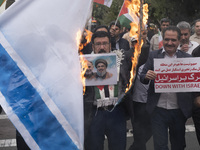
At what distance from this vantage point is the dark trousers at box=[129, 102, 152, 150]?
4930 millimetres

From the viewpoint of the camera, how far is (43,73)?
120 inches

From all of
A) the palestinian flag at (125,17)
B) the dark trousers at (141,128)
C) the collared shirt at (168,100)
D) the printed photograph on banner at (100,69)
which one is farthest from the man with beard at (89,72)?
the palestinian flag at (125,17)

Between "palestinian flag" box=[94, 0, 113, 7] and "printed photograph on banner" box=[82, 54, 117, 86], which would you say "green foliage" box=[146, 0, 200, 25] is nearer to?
"palestinian flag" box=[94, 0, 113, 7]

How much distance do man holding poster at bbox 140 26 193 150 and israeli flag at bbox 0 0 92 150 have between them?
1.35 m

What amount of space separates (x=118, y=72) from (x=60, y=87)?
106 cm

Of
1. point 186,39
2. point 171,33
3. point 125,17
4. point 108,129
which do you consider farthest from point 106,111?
point 125,17

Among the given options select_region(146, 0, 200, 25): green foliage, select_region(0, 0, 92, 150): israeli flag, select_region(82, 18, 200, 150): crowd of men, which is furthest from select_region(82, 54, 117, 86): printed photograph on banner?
select_region(146, 0, 200, 25): green foliage

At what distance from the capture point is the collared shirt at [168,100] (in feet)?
13.9

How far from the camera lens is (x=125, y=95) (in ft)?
12.7

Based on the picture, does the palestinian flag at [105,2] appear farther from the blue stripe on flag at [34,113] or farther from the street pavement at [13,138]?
the blue stripe on flag at [34,113]

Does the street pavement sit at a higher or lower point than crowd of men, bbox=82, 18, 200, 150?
lower

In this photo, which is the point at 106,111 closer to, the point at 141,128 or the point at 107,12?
the point at 141,128

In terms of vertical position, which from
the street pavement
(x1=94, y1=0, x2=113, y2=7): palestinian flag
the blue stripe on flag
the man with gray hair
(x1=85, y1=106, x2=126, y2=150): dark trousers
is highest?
(x1=94, y1=0, x2=113, y2=7): palestinian flag

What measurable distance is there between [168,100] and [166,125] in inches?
12.2
